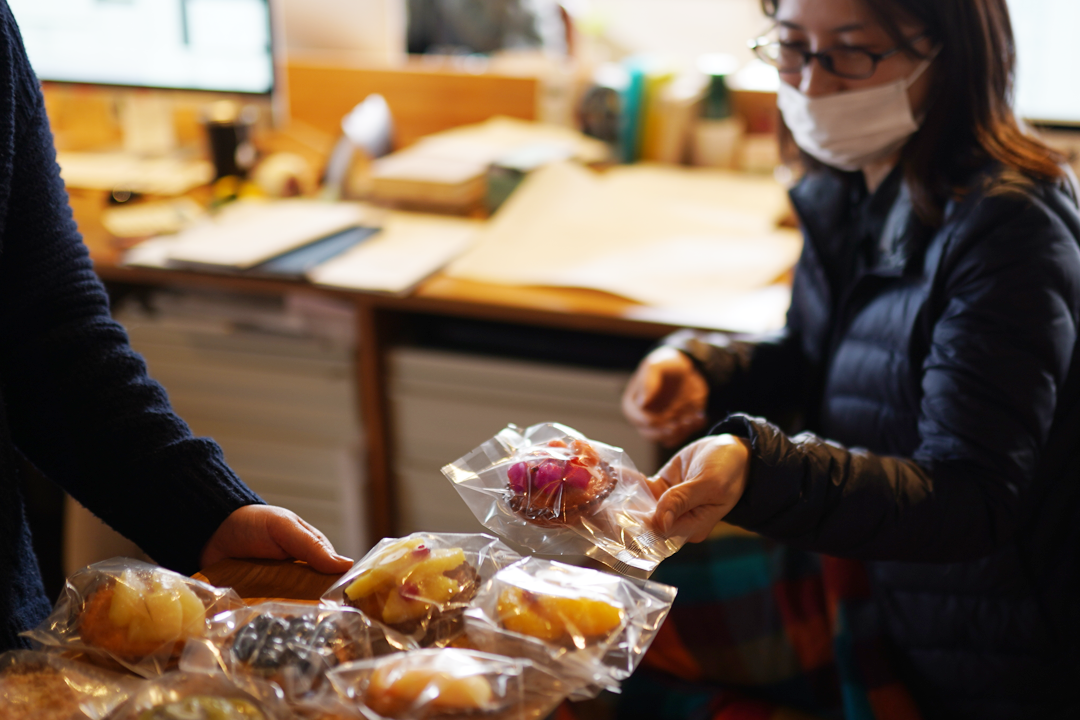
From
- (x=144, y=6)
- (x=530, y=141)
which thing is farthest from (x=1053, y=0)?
(x=144, y=6)

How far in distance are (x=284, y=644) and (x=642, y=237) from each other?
1163mm

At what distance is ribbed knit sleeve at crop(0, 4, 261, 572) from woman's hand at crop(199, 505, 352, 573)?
1 centimetres

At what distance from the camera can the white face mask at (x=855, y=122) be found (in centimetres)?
92

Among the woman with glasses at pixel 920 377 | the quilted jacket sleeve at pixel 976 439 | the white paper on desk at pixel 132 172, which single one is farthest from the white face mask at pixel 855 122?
the white paper on desk at pixel 132 172

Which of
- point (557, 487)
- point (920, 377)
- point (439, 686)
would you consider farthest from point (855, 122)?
point (439, 686)

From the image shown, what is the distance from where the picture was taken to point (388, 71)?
2047 millimetres

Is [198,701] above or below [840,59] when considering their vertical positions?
below

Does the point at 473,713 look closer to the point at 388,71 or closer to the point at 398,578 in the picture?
the point at 398,578

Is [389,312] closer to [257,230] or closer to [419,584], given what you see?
[257,230]

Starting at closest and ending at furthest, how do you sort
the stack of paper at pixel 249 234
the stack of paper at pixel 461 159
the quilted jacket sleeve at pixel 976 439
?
the quilted jacket sleeve at pixel 976 439 → the stack of paper at pixel 249 234 → the stack of paper at pixel 461 159

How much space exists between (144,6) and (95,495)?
54.7 inches

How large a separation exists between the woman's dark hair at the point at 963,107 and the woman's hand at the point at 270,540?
0.67m

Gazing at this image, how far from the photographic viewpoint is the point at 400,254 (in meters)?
1.52

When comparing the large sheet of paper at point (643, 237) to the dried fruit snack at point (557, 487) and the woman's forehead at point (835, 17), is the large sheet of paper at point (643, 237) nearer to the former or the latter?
the woman's forehead at point (835, 17)
